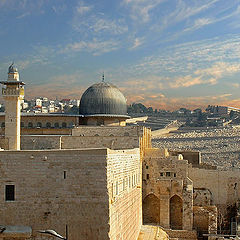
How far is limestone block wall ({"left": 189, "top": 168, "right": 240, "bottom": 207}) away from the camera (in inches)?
1093

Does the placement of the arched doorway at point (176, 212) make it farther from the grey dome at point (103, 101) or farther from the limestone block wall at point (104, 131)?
the grey dome at point (103, 101)

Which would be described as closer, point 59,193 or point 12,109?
point 59,193

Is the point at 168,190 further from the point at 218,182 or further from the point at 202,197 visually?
the point at 218,182

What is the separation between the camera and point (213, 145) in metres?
60.7

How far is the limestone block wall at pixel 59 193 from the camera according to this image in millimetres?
12195

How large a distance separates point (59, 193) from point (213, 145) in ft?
166

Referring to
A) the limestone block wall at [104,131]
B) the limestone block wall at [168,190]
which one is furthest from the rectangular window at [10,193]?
the limestone block wall at [104,131]

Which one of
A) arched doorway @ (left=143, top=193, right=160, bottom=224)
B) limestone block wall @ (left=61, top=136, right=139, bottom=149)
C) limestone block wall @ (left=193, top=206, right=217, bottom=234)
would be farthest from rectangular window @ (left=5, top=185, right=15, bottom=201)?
limestone block wall @ (left=193, top=206, right=217, bottom=234)

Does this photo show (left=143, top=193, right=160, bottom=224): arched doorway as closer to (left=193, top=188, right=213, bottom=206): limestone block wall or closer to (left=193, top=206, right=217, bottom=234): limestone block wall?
(left=193, top=206, right=217, bottom=234): limestone block wall

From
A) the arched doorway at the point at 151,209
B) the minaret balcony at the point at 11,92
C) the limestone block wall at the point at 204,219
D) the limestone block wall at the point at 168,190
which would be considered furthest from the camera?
the arched doorway at the point at 151,209

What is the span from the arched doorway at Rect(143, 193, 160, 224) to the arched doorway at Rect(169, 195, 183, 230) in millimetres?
800

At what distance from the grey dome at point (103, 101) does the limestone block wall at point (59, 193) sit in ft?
55.2

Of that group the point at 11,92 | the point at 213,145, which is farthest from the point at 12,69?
the point at 213,145

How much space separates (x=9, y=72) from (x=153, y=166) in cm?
947
